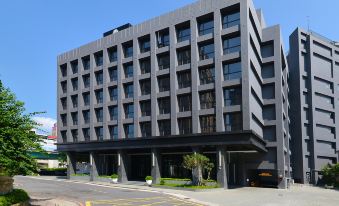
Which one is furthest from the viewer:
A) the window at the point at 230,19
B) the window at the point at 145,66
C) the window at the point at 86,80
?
the window at the point at 86,80

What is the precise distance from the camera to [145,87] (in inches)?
2532

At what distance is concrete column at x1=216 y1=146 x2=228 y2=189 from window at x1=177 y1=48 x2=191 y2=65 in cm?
1477

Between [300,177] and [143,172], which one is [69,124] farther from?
[300,177]

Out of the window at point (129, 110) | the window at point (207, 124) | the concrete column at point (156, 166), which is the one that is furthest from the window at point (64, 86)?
the window at point (207, 124)

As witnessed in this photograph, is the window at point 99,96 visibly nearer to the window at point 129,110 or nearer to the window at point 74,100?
the window at point 74,100

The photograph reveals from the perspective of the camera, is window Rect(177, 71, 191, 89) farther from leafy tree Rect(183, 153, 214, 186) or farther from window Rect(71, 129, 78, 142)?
window Rect(71, 129, 78, 142)

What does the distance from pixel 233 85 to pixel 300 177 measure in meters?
33.6

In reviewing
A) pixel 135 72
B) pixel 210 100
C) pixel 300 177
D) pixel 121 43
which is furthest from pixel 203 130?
pixel 300 177

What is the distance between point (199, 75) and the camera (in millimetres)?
56438

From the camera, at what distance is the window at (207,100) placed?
180ft

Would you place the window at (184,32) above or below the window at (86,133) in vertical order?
above

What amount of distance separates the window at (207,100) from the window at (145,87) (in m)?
11.0

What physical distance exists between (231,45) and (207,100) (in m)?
8.42

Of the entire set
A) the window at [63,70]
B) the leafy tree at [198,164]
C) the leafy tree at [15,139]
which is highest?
the window at [63,70]
